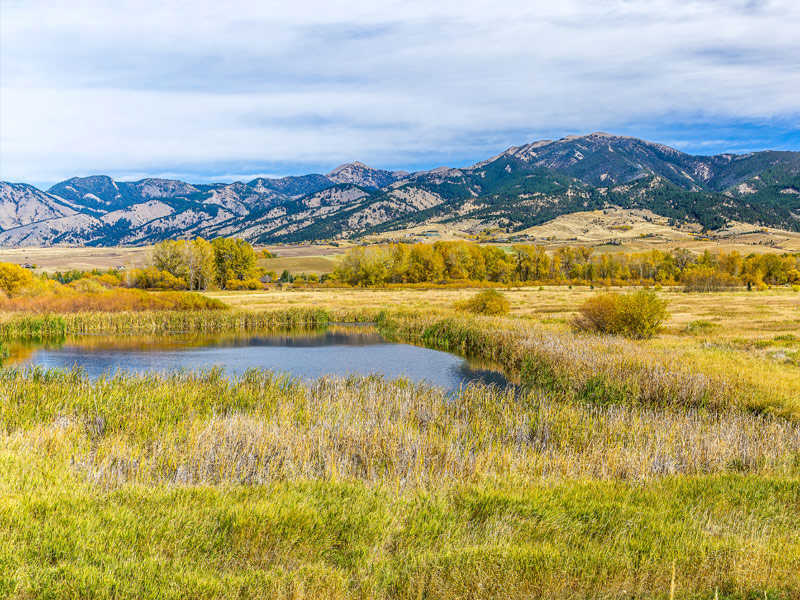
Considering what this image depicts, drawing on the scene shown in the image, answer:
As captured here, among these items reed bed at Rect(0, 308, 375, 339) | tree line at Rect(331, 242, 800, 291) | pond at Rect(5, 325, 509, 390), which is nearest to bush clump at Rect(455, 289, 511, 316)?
pond at Rect(5, 325, 509, 390)

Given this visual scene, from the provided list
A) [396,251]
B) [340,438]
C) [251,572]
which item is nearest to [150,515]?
[251,572]

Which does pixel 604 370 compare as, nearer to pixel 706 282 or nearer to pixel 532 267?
pixel 706 282

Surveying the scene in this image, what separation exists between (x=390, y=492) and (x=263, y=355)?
30.2 metres

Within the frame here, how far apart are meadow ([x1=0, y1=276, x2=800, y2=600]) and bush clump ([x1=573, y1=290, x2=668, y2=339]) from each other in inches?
612

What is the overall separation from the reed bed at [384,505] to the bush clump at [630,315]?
22834 millimetres

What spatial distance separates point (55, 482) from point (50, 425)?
504cm

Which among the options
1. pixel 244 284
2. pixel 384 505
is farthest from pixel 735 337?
pixel 244 284

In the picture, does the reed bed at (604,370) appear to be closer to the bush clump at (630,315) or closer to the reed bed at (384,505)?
the reed bed at (384,505)

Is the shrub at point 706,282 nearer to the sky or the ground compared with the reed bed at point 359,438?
nearer to the ground

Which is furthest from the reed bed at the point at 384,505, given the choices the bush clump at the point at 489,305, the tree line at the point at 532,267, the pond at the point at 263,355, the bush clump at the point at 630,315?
the tree line at the point at 532,267

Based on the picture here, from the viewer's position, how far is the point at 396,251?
130m

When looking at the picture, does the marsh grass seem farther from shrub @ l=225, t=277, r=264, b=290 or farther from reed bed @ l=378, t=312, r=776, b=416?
shrub @ l=225, t=277, r=264, b=290

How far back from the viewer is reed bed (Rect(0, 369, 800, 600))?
6398 mm

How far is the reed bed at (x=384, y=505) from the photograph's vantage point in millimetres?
6398
